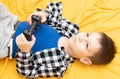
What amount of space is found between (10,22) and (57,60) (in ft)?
1.15

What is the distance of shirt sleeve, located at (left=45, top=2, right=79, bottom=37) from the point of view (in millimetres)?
1598

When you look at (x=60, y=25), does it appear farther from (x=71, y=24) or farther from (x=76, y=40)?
(x=76, y=40)

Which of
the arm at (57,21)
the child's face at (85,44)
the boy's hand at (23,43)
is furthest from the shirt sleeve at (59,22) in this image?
the boy's hand at (23,43)

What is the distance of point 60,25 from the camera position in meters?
1.62

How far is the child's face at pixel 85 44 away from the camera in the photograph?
1.44 metres

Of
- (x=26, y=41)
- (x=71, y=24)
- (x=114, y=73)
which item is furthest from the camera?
(x=71, y=24)

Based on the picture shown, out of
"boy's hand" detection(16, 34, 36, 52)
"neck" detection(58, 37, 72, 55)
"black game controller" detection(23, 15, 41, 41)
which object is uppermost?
"black game controller" detection(23, 15, 41, 41)

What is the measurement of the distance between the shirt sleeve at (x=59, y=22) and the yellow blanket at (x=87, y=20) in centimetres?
5

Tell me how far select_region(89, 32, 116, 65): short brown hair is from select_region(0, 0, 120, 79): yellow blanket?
0.14ft

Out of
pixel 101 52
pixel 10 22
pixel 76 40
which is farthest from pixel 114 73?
pixel 10 22

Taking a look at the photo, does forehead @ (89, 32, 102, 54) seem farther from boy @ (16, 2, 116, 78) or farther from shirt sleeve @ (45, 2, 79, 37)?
shirt sleeve @ (45, 2, 79, 37)

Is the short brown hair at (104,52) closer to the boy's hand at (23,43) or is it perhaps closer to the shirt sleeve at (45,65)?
A: the shirt sleeve at (45,65)

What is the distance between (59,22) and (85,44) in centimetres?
25

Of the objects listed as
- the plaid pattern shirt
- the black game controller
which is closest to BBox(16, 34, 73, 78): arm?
the plaid pattern shirt
